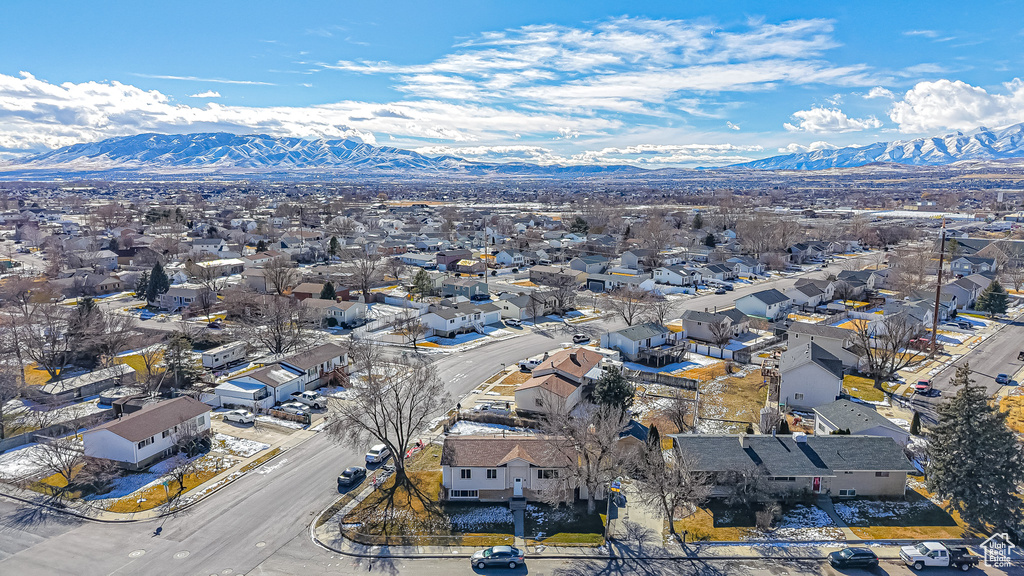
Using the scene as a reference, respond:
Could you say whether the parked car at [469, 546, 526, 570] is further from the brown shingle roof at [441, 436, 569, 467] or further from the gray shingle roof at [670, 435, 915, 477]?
the gray shingle roof at [670, 435, 915, 477]

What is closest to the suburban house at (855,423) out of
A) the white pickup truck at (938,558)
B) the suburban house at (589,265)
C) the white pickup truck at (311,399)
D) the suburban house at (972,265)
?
the white pickup truck at (938,558)

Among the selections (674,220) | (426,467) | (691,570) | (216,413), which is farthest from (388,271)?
(674,220)

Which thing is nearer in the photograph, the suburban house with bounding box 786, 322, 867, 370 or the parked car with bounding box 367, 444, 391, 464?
the parked car with bounding box 367, 444, 391, 464

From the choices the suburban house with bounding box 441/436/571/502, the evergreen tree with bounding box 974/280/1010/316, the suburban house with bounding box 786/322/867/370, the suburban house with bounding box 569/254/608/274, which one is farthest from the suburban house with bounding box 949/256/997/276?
the suburban house with bounding box 441/436/571/502

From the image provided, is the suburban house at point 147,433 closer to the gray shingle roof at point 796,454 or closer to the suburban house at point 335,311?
the suburban house at point 335,311

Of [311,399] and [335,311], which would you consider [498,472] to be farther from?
[335,311]

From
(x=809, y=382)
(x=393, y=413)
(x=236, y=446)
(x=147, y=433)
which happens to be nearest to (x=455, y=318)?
(x=393, y=413)
